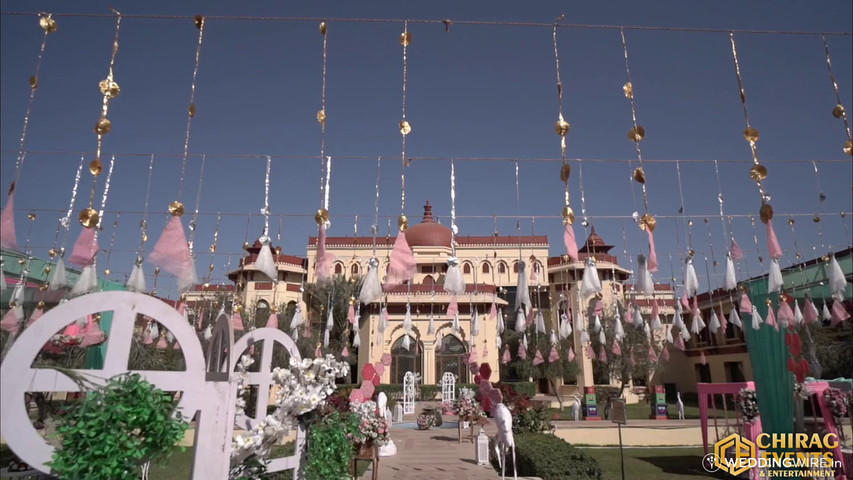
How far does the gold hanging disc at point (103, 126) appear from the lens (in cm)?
466

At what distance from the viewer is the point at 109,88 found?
4750 mm

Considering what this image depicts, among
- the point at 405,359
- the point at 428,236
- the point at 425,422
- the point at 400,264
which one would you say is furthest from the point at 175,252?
the point at 428,236

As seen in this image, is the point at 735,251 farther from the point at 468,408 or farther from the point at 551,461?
the point at 468,408

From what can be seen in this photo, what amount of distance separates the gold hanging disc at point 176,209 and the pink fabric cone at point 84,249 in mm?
787

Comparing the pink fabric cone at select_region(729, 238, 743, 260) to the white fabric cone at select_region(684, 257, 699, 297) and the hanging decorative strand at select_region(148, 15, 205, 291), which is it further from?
the hanging decorative strand at select_region(148, 15, 205, 291)

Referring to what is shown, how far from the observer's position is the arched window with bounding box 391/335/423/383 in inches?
1066

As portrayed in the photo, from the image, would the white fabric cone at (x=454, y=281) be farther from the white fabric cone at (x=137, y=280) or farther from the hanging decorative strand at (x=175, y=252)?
the white fabric cone at (x=137, y=280)

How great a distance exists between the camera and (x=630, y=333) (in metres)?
27.7

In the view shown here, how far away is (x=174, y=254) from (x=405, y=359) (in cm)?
2350

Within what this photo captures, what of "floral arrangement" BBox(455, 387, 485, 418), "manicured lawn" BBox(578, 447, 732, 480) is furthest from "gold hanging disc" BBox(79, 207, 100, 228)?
"floral arrangement" BBox(455, 387, 485, 418)

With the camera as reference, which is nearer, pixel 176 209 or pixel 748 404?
pixel 176 209

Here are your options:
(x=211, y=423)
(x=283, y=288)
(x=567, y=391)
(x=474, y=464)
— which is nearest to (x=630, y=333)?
(x=567, y=391)

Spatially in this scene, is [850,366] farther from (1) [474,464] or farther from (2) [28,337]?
(2) [28,337]

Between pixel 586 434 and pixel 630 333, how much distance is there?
49.0 feet
